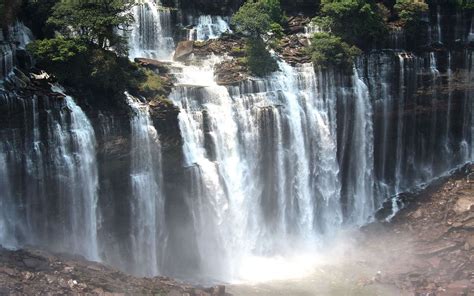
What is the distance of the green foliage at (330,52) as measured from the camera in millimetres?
46969

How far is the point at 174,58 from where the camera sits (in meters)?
47.4

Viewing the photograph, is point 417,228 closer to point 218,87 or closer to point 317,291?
point 317,291

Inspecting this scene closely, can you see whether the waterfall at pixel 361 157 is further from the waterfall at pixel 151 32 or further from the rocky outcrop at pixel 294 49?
the waterfall at pixel 151 32

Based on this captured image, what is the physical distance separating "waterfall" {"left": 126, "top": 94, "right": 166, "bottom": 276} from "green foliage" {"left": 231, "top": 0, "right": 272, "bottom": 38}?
12250 millimetres

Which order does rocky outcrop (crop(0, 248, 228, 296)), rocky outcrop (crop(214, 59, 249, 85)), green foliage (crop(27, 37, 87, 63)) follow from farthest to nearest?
rocky outcrop (crop(214, 59, 249, 85))
green foliage (crop(27, 37, 87, 63))
rocky outcrop (crop(0, 248, 228, 296))

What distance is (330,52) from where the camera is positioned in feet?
155

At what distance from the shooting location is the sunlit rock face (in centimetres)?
3416

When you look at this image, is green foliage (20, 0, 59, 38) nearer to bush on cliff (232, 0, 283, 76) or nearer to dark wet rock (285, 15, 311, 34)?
bush on cliff (232, 0, 283, 76)

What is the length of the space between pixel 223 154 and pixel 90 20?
11.6 metres

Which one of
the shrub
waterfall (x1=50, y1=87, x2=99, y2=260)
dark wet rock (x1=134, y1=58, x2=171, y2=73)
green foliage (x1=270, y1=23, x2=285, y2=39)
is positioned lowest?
waterfall (x1=50, y1=87, x2=99, y2=260)

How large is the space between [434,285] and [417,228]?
7973mm

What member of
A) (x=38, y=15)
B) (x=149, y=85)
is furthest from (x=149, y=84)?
(x=38, y=15)

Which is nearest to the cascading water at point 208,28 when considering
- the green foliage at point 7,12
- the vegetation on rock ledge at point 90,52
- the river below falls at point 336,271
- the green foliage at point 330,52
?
the green foliage at point 330,52

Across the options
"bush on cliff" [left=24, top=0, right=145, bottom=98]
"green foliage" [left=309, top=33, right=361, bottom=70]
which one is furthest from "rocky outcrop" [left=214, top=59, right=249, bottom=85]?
"bush on cliff" [left=24, top=0, right=145, bottom=98]
